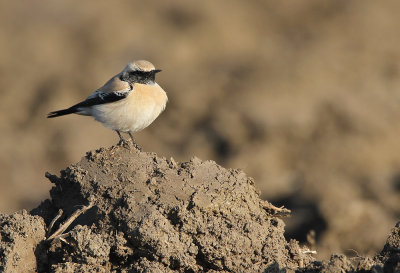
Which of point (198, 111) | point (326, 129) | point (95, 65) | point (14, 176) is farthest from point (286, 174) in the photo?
point (95, 65)

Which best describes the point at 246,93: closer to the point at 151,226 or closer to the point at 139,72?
the point at 139,72

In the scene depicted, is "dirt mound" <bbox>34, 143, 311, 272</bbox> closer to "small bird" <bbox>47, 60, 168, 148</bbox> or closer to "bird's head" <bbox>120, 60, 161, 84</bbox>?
"small bird" <bbox>47, 60, 168, 148</bbox>

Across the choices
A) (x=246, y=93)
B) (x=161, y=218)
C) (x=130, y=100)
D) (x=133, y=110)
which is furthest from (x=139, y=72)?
(x=246, y=93)

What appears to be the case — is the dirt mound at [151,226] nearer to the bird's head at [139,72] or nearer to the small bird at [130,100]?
the small bird at [130,100]

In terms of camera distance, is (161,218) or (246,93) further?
(246,93)

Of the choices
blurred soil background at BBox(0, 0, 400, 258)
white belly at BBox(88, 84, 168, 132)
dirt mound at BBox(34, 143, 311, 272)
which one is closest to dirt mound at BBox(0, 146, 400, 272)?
dirt mound at BBox(34, 143, 311, 272)

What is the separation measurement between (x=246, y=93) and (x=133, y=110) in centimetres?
805

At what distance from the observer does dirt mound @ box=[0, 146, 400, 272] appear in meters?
5.29

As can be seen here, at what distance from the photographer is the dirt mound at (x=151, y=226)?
17.4 feet

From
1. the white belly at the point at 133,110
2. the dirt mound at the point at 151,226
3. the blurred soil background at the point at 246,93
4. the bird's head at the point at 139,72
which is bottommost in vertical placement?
the dirt mound at the point at 151,226

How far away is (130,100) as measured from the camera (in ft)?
26.2

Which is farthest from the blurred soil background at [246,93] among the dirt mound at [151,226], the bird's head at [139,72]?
the dirt mound at [151,226]

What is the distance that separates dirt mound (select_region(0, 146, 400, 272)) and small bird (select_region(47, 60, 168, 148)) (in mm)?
1887

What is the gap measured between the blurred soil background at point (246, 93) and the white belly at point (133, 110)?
128 inches
